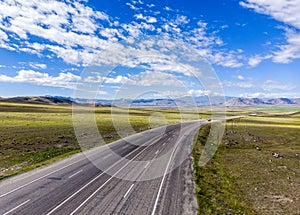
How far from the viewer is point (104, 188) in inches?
795

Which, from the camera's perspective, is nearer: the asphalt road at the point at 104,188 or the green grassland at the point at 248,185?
the asphalt road at the point at 104,188

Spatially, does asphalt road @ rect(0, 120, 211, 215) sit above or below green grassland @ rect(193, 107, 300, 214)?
above

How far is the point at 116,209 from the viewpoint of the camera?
16.2 meters

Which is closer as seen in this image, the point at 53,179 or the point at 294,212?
the point at 294,212

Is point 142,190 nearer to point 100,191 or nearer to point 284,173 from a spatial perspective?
point 100,191

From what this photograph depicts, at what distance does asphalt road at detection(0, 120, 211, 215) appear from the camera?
16266 millimetres

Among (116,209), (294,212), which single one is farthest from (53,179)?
(294,212)

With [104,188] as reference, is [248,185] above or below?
below

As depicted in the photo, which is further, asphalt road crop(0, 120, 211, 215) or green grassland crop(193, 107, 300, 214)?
green grassland crop(193, 107, 300, 214)

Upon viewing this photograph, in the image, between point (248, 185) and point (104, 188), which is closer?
point (104, 188)

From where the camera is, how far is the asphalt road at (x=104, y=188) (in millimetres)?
16266

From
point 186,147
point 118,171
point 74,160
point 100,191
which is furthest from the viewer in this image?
point 186,147

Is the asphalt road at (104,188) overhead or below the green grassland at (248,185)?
overhead

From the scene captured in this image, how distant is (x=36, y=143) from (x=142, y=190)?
28.3m
